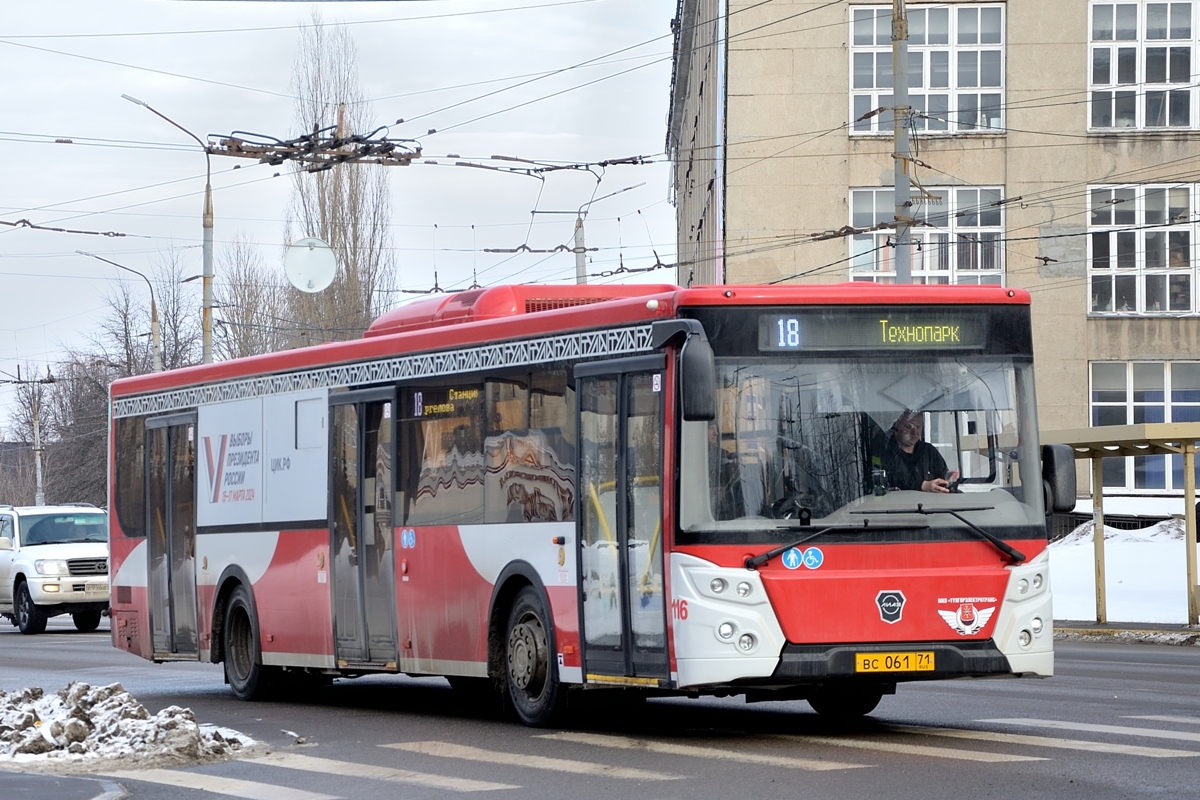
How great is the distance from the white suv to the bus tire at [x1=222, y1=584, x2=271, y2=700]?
1438 centimetres

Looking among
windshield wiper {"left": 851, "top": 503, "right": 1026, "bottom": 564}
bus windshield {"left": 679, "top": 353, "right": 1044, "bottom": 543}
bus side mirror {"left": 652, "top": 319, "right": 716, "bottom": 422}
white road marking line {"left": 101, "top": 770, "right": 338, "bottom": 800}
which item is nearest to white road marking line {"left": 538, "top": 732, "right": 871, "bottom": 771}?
bus windshield {"left": 679, "top": 353, "right": 1044, "bottom": 543}

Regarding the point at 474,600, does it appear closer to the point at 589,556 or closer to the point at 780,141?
the point at 589,556

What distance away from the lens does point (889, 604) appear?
11.1 m

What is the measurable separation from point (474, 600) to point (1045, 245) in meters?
32.5

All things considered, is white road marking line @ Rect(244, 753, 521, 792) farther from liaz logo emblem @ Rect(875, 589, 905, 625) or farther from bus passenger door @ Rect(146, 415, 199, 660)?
bus passenger door @ Rect(146, 415, 199, 660)

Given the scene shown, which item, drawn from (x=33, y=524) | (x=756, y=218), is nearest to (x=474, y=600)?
(x=33, y=524)

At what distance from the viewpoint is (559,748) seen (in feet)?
37.0

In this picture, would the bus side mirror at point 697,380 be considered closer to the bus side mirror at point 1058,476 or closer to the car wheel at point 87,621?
the bus side mirror at point 1058,476

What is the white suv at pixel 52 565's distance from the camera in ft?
100.0

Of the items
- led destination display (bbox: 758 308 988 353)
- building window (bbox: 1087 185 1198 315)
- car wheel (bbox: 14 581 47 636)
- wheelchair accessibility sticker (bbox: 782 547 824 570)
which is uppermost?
building window (bbox: 1087 185 1198 315)

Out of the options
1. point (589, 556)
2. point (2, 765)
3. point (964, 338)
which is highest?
point (964, 338)

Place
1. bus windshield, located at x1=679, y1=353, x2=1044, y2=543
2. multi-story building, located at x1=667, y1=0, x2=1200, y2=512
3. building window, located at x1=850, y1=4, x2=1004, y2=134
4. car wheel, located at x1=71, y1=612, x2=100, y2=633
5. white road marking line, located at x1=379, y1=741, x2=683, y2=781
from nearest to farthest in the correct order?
white road marking line, located at x1=379, y1=741, x2=683, y2=781 < bus windshield, located at x1=679, y1=353, x2=1044, y2=543 < car wheel, located at x1=71, y1=612, x2=100, y2=633 < multi-story building, located at x1=667, y1=0, x2=1200, y2=512 < building window, located at x1=850, y1=4, x2=1004, y2=134

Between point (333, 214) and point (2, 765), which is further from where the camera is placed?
point (333, 214)

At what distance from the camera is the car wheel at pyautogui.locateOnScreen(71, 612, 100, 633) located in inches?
1268
